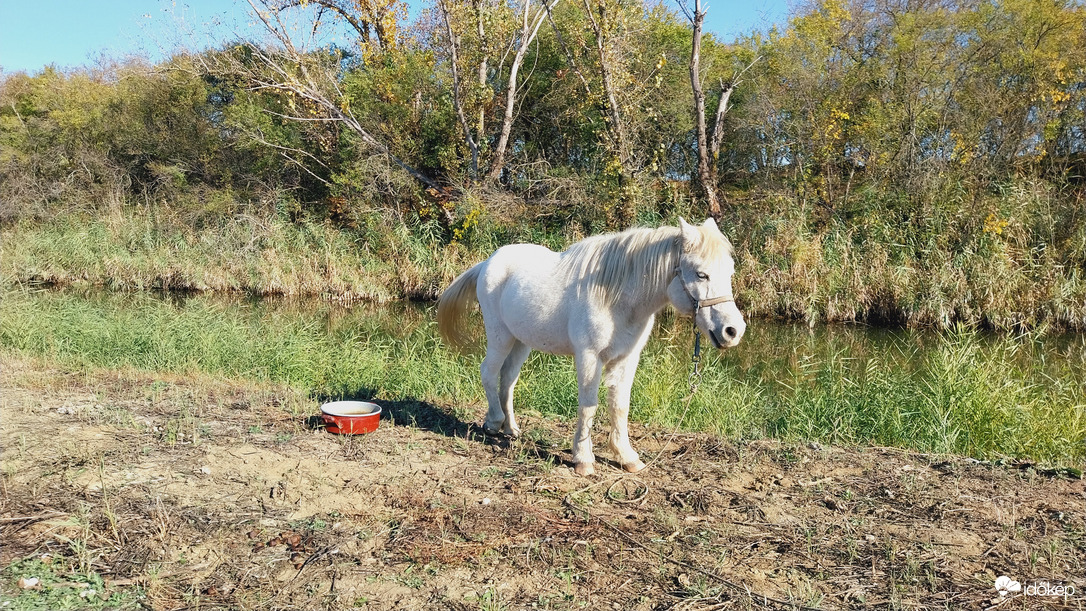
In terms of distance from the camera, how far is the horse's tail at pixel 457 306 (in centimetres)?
561

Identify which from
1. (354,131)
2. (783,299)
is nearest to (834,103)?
(783,299)

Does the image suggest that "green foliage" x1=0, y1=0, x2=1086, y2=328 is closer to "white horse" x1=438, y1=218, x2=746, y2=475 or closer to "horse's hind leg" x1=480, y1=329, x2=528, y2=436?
"horse's hind leg" x1=480, y1=329, x2=528, y2=436

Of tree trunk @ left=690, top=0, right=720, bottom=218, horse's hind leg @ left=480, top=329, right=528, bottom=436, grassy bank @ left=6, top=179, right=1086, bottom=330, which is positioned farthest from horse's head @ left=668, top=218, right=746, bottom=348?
tree trunk @ left=690, top=0, right=720, bottom=218

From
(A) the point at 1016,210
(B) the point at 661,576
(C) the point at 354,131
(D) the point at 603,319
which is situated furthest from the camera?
(C) the point at 354,131

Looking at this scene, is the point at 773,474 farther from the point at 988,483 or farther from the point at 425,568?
the point at 425,568

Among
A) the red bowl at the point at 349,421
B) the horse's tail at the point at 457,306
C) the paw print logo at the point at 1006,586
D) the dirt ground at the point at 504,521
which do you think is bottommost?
the paw print logo at the point at 1006,586

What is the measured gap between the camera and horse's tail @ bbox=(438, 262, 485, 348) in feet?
18.4

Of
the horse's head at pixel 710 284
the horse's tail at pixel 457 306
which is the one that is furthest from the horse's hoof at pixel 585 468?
the horse's tail at pixel 457 306

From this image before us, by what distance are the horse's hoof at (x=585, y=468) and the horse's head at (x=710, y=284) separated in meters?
1.15

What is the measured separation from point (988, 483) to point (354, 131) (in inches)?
659

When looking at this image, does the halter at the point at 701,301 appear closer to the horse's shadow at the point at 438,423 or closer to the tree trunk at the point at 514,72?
the horse's shadow at the point at 438,423

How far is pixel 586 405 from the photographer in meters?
4.38

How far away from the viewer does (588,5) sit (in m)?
15.1

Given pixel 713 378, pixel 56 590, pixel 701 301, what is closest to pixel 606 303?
pixel 701 301
